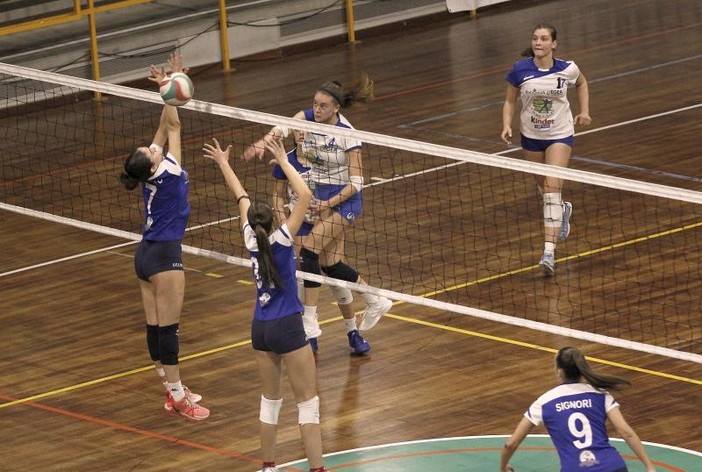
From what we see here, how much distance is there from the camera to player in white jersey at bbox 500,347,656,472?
930 centimetres

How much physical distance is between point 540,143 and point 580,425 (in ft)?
22.4

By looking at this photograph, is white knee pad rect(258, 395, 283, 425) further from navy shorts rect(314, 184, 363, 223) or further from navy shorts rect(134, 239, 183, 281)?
navy shorts rect(314, 184, 363, 223)

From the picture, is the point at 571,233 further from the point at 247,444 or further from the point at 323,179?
the point at 247,444

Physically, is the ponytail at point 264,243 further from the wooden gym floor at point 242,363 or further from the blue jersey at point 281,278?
the wooden gym floor at point 242,363

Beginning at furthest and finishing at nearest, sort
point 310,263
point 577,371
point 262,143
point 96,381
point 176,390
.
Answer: point 96,381 < point 310,263 < point 176,390 < point 262,143 < point 577,371

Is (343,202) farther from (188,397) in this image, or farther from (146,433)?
(146,433)

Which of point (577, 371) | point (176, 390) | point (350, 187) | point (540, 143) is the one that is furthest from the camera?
point (540, 143)

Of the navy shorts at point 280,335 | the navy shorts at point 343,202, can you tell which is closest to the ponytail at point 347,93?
the navy shorts at point 343,202

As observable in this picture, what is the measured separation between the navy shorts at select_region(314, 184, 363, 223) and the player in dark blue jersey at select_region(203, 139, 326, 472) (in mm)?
2417

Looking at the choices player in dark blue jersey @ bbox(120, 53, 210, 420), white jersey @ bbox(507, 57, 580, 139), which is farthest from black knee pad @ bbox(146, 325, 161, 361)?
white jersey @ bbox(507, 57, 580, 139)

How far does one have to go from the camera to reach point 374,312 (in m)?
13.9

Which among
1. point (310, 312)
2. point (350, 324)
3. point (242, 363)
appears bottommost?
point (242, 363)

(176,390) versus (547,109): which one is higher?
(547,109)

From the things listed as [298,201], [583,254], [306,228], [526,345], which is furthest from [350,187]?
[583,254]
